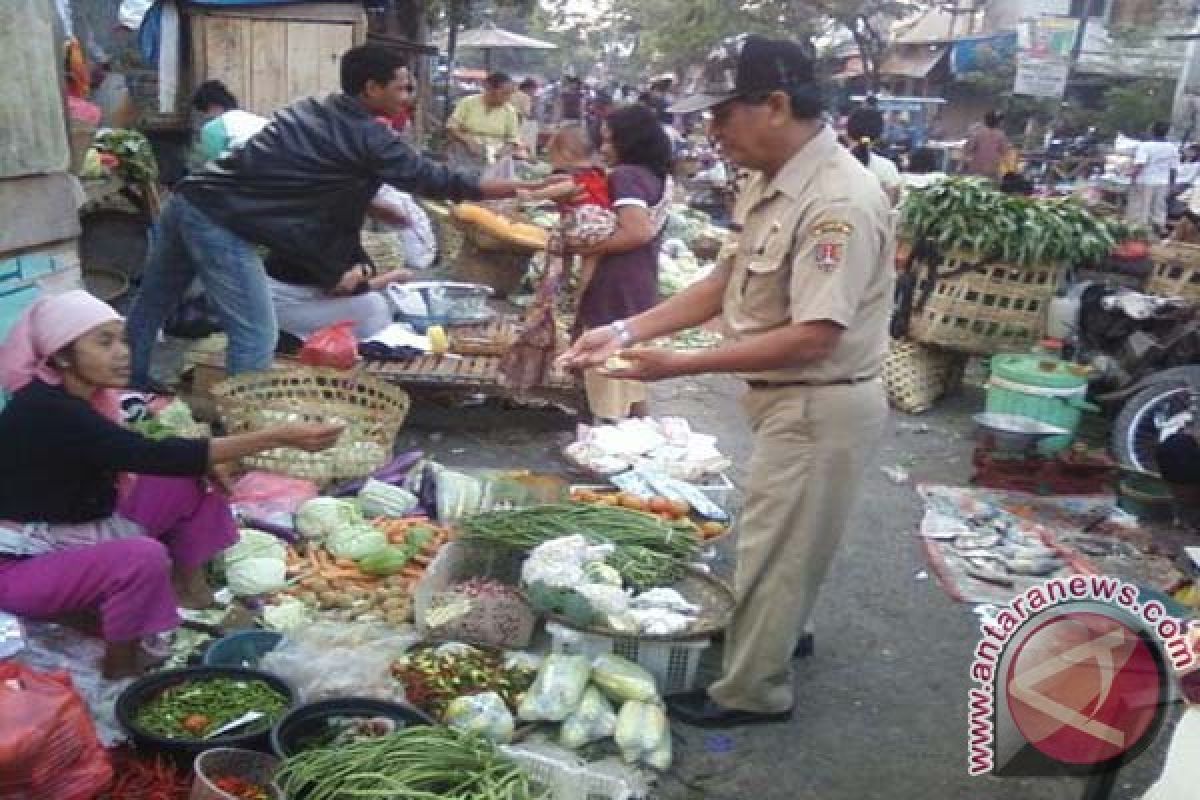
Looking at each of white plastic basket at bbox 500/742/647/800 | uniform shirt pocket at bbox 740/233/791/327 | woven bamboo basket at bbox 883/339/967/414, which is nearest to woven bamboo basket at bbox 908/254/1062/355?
woven bamboo basket at bbox 883/339/967/414

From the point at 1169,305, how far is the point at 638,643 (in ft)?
17.8

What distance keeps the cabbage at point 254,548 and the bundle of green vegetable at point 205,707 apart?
3.27 ft

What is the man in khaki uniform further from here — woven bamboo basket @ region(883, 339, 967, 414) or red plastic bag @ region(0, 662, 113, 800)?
woven bamboo basket @ region(883, 339, 967, 414)

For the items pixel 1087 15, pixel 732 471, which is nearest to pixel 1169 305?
pixel 732 471

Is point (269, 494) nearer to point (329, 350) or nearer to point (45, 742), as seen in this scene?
point (329, 350)

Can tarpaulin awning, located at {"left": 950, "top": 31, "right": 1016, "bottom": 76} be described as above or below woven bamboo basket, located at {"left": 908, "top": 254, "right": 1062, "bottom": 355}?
above

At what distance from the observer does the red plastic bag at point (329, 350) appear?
5.61 meters

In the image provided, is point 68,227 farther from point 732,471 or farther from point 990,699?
point 990,699

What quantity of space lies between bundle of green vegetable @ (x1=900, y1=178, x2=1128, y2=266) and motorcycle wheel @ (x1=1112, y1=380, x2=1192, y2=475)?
1280mm

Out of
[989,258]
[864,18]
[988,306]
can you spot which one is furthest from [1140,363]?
[864,18]

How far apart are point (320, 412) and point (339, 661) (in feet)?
6.34

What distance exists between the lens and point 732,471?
255 inches

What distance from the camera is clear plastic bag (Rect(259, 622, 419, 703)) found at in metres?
3.51

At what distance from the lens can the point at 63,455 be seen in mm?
3248
